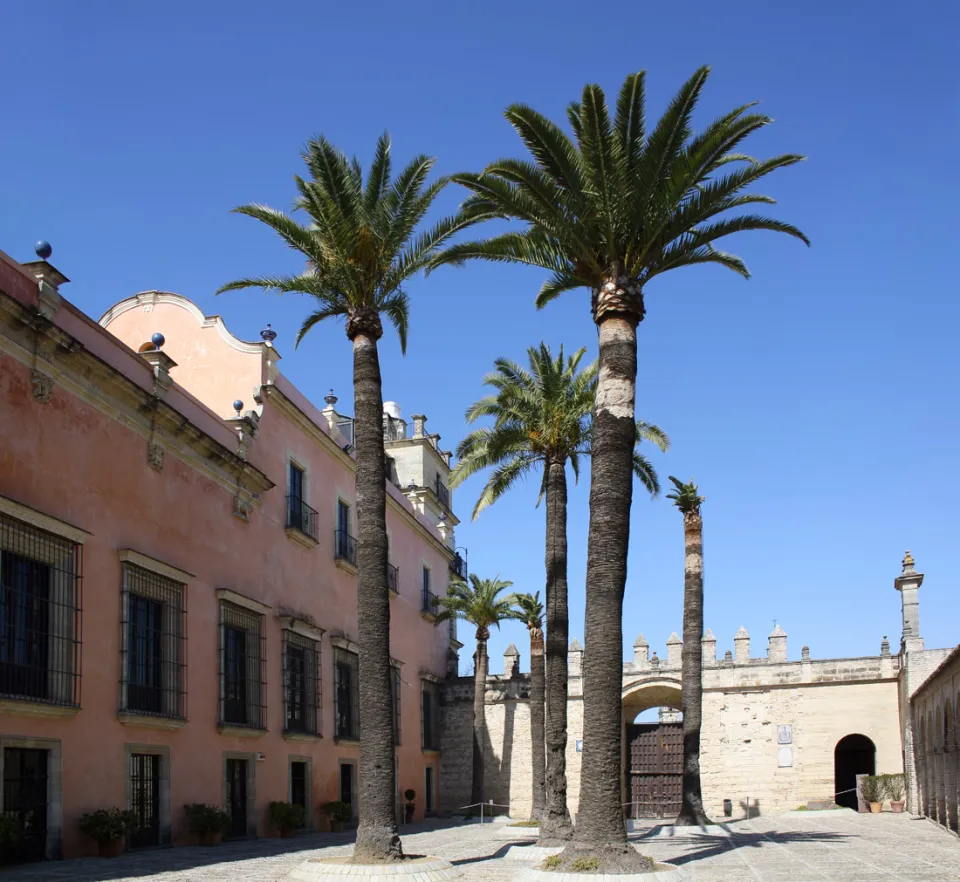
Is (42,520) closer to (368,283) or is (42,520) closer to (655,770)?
(368,283)

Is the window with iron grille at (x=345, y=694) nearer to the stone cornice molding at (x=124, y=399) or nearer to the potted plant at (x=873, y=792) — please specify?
the stone cornice molding at (x=124, y=399)

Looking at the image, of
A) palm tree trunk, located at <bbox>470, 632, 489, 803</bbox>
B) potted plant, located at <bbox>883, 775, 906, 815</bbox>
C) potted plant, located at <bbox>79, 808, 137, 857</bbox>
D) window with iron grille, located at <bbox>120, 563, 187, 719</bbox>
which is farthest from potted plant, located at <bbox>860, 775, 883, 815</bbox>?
potted plant, located at <bbox>79, 808, 137, 857</bbox>

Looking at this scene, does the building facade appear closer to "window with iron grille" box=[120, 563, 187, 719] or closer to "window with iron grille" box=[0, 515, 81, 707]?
"window with iron grille" box=[120, 563, 187, 719]

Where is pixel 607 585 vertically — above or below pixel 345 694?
above

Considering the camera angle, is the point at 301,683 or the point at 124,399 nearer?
the point at 124,399

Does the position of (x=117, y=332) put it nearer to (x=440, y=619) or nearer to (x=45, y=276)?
(x=45, y=276)

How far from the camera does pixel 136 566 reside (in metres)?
19.0

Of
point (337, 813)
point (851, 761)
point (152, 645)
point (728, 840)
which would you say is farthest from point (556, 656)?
point (851, 761)

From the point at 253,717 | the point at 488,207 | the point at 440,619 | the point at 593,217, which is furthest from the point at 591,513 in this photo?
the point at 440,619

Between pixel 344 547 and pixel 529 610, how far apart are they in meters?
10.8

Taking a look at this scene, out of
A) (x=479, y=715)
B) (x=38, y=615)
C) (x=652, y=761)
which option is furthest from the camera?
(x=652, y=761)

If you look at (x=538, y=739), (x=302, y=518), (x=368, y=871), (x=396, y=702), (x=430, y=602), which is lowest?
(x=368, y=871)

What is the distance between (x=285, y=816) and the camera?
78.1 feet

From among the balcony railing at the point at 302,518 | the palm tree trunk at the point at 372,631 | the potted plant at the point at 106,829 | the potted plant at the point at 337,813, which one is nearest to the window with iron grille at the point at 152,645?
the potted plant at the point at 106,829
